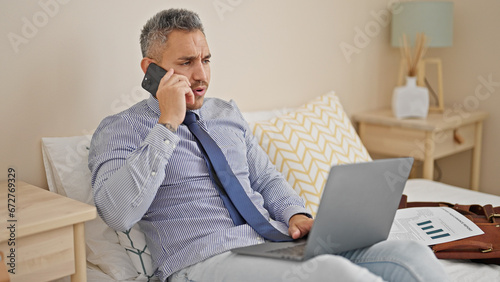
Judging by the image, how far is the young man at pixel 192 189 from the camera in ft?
3.99

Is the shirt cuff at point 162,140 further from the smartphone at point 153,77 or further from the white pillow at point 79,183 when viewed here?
the white pillow at point 79,183

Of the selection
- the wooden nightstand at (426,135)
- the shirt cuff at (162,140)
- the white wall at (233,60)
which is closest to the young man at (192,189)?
the shirt cuff at (162,140)

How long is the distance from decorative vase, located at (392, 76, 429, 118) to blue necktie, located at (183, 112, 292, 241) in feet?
4.64

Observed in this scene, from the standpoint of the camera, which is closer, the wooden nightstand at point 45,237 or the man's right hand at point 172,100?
the wooden nightstand at point 45,237

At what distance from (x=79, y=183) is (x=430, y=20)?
193cm

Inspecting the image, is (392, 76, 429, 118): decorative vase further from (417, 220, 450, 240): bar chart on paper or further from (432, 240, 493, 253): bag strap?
(432, 240, 493, 253): bag strap

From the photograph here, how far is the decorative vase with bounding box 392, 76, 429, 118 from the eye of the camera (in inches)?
104

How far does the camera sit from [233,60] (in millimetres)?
2164

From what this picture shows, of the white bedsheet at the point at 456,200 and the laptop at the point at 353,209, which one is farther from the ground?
the laptop at the point at 353,209

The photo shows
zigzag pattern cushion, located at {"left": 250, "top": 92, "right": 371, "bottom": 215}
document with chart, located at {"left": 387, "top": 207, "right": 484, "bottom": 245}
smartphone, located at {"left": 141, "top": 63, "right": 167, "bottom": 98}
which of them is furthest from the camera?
zigzag pattern cushion, located at {"left": 250, "top": 92, "right": 371, "bottom": 215}

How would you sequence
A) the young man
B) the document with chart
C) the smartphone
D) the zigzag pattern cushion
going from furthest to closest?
the zigzag pattern cushion, the document with chart, the smartphone, the young man

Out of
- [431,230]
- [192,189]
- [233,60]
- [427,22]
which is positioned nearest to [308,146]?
[233,60]

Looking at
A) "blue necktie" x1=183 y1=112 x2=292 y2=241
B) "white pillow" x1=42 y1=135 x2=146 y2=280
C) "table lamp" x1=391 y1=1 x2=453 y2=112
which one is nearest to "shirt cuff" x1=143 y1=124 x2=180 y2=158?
"blue necktie" x1=183 y1=112 x2=292 y2=241

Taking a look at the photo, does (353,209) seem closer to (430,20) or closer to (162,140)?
(162,140)
